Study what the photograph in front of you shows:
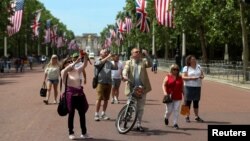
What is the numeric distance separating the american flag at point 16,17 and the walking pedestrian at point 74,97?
131 feet

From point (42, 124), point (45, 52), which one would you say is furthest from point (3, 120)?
point (45, 52)

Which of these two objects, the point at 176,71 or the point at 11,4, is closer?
the point at 176,71

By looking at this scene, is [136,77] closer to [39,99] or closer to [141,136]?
[141,136]

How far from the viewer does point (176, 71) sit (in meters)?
12.1

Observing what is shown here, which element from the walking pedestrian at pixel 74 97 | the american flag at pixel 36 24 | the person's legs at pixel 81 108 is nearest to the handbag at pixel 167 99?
the walking pedestrian at pixel 74 97

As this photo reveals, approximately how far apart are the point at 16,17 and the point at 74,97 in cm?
4202

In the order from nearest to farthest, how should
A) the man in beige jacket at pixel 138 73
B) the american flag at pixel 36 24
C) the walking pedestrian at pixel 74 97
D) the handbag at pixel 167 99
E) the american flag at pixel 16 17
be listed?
the walking pedestrian at pixel 74 97, the man in beige jacket at pixel 138 73, the handbag at pixel 167 99, the american flag at pixel 16 17, the american flag at pixel 36 24

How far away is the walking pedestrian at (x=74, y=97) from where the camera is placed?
34.6 feet

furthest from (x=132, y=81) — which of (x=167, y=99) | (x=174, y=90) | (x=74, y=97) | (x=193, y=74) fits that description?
(x=193, y=74)

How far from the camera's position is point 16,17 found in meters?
51.1

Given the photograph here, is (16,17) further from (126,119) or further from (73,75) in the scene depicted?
(73,75)

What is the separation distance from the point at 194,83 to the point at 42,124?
12.7 ft

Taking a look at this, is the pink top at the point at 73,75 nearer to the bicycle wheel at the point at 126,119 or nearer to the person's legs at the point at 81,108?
the person's legs at the point at 81,108

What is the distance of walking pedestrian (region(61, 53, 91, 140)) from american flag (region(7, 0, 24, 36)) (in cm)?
3989
